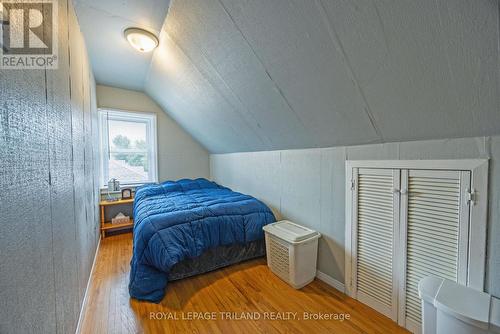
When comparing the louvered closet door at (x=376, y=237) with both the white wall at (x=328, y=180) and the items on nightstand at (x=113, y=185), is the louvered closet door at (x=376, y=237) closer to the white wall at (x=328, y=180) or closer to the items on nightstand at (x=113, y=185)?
the white wall at (x=328, y=180)

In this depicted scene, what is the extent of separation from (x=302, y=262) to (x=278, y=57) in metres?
1.72

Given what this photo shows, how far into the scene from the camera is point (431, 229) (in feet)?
4.33

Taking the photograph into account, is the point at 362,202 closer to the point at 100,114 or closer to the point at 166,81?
the point at 166,81

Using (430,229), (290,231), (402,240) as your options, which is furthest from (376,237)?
(290,231)

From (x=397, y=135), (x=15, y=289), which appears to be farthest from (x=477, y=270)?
(x=15, y=289)

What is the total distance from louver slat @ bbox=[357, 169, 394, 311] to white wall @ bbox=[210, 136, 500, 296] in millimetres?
154

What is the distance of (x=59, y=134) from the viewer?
1.11 metres

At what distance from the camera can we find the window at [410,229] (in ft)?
3.78

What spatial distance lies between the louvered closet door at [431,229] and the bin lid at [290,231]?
73cm

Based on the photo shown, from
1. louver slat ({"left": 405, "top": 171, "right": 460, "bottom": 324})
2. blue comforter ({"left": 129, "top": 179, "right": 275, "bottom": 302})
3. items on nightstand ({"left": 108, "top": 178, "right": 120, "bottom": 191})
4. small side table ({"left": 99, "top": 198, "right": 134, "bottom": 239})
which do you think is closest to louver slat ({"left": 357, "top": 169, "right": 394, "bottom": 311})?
louver slat ({"left": 405, "top": 171, "right": 460, "bottom": 324})

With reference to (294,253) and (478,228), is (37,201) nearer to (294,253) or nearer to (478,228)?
(294,253)

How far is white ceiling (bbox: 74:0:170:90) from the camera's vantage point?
1.72m

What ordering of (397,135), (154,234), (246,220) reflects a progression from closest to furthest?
(397,135), (154,234), (246,220)

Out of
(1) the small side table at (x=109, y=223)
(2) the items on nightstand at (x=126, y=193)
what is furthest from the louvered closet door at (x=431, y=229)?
(2) the items on nightstand at (x=126, y=193)
